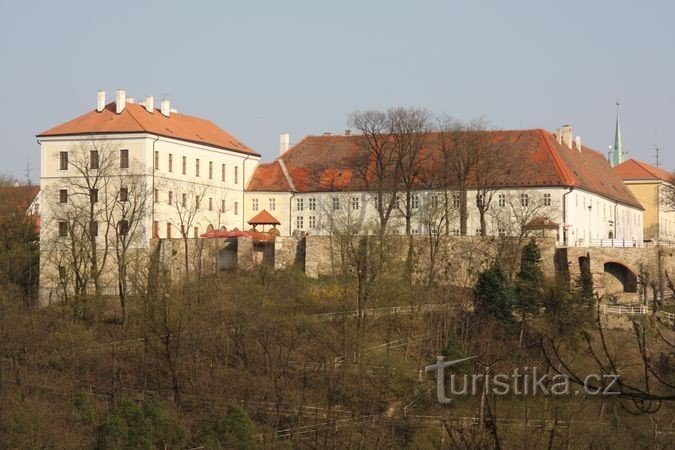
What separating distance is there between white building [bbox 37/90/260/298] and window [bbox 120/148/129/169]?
0.05m

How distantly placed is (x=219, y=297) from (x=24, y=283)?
1239cm

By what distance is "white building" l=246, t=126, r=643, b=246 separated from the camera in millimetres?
57719

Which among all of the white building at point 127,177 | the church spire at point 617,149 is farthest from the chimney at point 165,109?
the church spire at point 617,149

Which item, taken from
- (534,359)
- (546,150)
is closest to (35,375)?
(534,359)

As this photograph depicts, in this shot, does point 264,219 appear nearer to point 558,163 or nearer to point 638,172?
point 558,163

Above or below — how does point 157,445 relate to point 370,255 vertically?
below

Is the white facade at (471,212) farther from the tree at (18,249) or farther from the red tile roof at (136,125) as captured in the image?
the tree at (18,249)

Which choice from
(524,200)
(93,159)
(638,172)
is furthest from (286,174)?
(638,172)

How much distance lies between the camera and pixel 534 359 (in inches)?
1666

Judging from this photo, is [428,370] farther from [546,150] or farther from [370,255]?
[546,150]

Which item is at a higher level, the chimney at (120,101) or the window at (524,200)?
the chimney at (120,101)

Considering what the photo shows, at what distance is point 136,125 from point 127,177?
2.69m

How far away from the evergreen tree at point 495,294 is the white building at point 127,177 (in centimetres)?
1534

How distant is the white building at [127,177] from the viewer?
56.5 m
